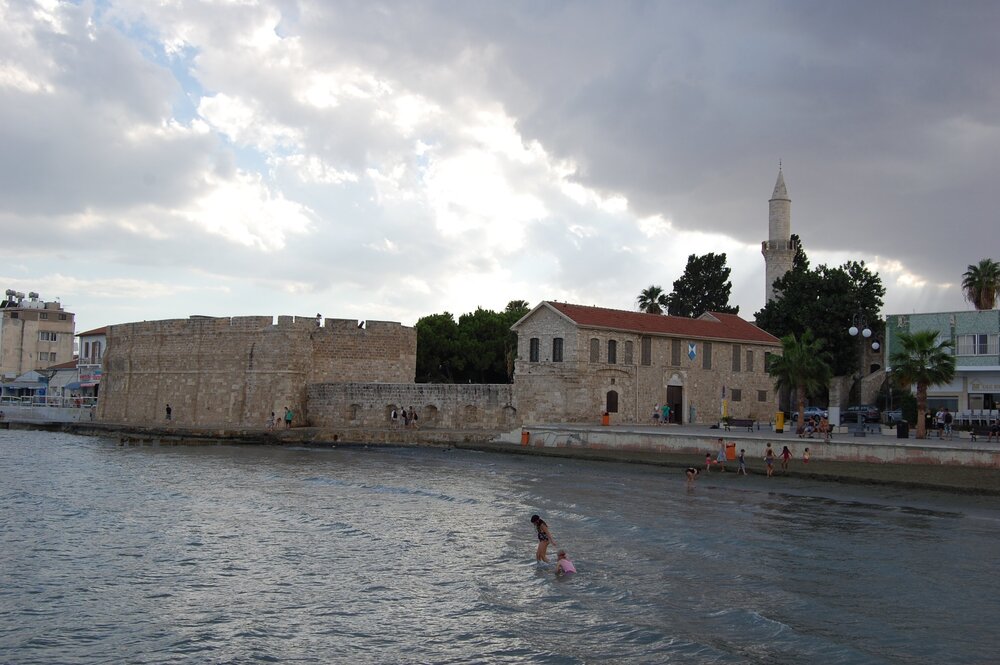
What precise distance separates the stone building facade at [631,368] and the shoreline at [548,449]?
296cm

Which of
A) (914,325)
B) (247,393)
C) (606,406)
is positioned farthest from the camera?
(247,393)

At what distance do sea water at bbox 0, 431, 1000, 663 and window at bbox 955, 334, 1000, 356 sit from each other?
16343mm

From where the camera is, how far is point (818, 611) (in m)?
10.7

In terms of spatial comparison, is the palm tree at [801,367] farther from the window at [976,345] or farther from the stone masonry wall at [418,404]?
the stone masonry wall at [418,404]

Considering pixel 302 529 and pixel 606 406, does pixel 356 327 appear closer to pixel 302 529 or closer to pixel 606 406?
pixel 606 406

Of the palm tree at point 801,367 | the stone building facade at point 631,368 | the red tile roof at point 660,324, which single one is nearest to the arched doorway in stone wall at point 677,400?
the stone building facade at point 631,368

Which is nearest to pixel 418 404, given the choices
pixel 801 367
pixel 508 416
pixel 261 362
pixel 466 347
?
pixel 508 416

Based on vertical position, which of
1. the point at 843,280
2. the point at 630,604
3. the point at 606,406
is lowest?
the point at 630,604

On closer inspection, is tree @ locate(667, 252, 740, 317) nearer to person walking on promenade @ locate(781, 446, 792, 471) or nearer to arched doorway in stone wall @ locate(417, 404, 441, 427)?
arched doorway in stone wall @ locate(417, 404, 441, 427)

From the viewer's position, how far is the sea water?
31.3ft

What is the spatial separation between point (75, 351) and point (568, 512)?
216 feet

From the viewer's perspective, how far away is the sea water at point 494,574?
9.55 metres

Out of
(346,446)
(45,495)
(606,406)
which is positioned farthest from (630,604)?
(346,446)

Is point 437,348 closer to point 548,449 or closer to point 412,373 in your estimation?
point 412,373
